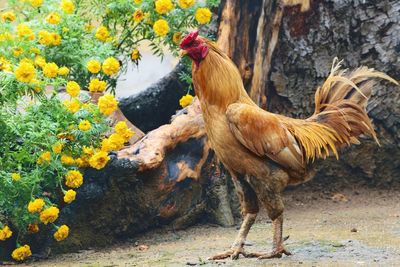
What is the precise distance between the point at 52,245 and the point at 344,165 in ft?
11.1

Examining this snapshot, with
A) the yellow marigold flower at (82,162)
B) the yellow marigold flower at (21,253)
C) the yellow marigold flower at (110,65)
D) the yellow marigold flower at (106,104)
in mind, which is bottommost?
the yellow marigold flower at (21,253)

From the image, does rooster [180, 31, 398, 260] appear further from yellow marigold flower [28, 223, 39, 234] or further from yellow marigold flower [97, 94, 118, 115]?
yellow marigold flower [28, 223, 39, 234]

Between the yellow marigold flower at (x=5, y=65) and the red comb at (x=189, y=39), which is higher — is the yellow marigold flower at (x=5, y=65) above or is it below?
below

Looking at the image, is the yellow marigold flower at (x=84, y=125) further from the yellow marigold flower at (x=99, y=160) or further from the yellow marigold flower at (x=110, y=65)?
the yellow marigold flower at (x=110, y=65)

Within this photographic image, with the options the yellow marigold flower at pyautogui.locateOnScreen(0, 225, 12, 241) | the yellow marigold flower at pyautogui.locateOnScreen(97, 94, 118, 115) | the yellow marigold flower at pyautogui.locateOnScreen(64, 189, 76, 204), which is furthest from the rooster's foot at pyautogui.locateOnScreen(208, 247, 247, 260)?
the yellow marigold flower at pyautogui.locateOnScreen(0, 225, 12, 241)

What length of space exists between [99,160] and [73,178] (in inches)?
10.3

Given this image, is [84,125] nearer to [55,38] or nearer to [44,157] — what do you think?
[44,157]

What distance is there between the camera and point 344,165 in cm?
880

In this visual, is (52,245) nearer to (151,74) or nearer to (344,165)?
(344,165)

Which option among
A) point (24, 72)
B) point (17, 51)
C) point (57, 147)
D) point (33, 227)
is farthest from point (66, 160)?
point (17, 51)

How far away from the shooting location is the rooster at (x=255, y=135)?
5.93 metres

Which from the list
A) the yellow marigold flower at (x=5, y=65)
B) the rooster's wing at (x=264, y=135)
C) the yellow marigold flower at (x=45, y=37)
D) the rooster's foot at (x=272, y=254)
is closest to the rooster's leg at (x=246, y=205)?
the rooster's foot at (x=272, y=254)

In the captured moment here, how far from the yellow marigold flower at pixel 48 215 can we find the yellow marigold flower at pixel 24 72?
1.02m

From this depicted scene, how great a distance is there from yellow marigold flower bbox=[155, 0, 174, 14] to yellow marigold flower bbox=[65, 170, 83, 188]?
2.18 meters
